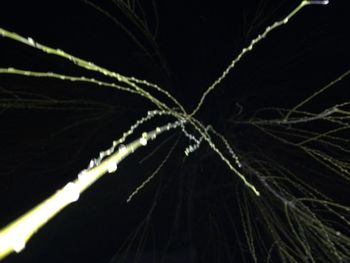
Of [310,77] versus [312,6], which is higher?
[312,6]

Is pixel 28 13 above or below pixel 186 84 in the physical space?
above

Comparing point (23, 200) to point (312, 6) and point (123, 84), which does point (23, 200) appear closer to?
point (123, 84)

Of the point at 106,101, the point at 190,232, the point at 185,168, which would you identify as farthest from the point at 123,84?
the point at 190,232

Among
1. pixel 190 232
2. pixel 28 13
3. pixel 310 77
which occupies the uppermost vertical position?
pixel 28 13

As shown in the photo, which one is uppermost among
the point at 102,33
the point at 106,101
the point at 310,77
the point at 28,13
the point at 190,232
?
the point at 28,13

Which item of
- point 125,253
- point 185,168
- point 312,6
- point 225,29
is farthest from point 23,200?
point 312,6

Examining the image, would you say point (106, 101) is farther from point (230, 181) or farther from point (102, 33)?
point (230, 181)
